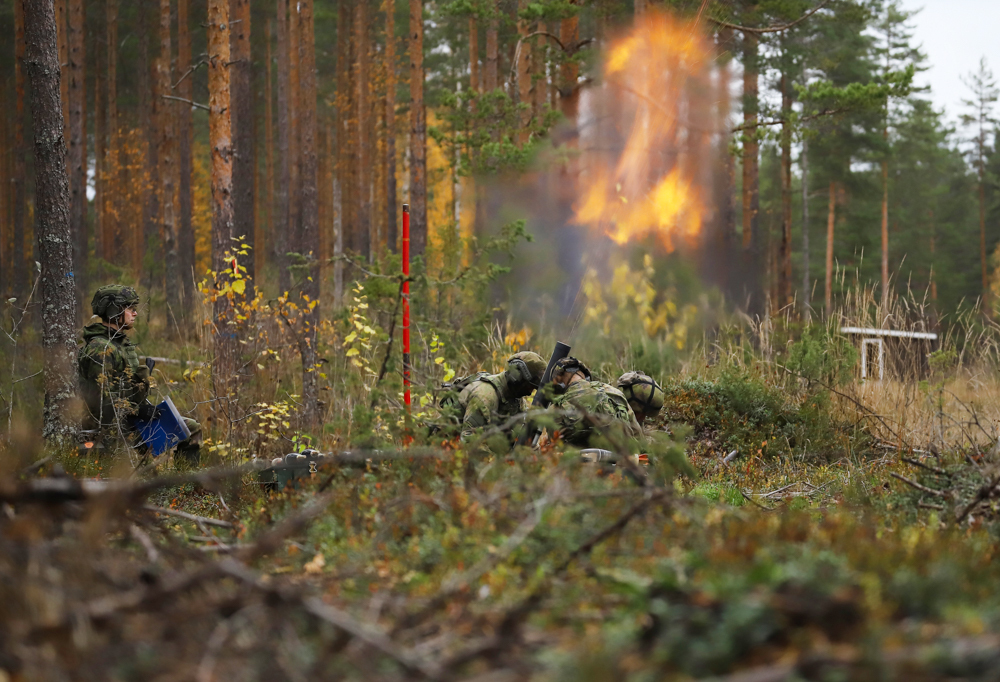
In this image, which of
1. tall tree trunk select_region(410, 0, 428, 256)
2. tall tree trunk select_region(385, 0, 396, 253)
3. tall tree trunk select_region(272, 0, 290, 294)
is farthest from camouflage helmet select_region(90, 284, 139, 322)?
tall tree trunk select_region(385, 0, 396, 253)

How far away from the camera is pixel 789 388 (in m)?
8.46

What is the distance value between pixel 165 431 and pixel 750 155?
1641 centimetres

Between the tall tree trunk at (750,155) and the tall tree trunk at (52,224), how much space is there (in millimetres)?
10093

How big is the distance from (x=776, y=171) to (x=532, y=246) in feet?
67.4

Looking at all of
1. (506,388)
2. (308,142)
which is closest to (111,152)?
(308,142)

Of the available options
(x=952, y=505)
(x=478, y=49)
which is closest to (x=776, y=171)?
(x=478, y=49)

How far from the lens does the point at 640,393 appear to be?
621 cm

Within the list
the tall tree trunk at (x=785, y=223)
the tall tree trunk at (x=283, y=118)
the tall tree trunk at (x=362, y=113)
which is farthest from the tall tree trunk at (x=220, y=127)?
the tall tree trunk at (x=362, y=113)

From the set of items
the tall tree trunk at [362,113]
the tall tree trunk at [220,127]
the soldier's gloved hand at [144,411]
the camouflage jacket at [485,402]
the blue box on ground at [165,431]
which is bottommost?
the blue box on ground at [165,431]

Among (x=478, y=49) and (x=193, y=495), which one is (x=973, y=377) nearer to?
(x=193, y=495)

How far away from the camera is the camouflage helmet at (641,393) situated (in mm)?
6223

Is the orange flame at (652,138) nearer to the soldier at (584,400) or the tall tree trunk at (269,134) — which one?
the soldier at (584,400)

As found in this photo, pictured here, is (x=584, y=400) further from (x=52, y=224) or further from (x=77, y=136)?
(x=77, y=136)

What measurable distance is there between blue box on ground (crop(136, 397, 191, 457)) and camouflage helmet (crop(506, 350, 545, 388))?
2660 millimetres
